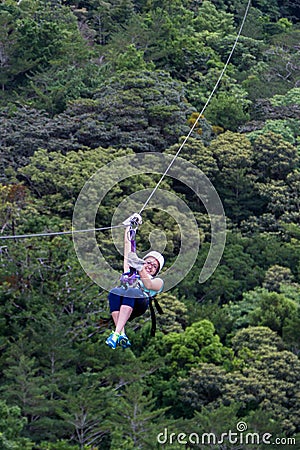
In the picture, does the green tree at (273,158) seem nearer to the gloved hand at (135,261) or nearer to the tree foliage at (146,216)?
the tree foliage at (146,216)

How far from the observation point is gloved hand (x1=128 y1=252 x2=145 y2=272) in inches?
394

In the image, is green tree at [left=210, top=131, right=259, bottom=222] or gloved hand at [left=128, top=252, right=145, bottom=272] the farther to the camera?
green tree at [left=210, top=131, right=259, bottom=222]

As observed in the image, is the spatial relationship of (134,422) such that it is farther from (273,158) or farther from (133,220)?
(273,158)

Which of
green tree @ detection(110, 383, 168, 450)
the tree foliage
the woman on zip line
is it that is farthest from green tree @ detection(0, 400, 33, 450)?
the woman on zip line

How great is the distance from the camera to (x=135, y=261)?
33.0ft

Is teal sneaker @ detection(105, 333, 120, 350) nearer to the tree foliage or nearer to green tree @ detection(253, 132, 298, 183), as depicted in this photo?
the tree foliage

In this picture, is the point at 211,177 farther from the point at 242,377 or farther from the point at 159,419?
the point at 159,419

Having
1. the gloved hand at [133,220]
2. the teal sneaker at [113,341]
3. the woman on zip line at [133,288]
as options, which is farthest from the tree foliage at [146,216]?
the teal sneaker at [113,341]

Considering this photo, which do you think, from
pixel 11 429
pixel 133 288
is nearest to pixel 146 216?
pixel 11 429

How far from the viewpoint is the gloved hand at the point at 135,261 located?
32.9ft

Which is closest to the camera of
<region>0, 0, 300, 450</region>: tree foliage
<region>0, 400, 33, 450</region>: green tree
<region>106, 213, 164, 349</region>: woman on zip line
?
<region>106, 213, 164, 349</region>: woman on zip line

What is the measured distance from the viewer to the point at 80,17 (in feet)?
129

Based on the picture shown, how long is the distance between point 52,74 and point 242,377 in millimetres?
14482

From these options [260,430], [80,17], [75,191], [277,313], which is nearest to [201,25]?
[80,17]
